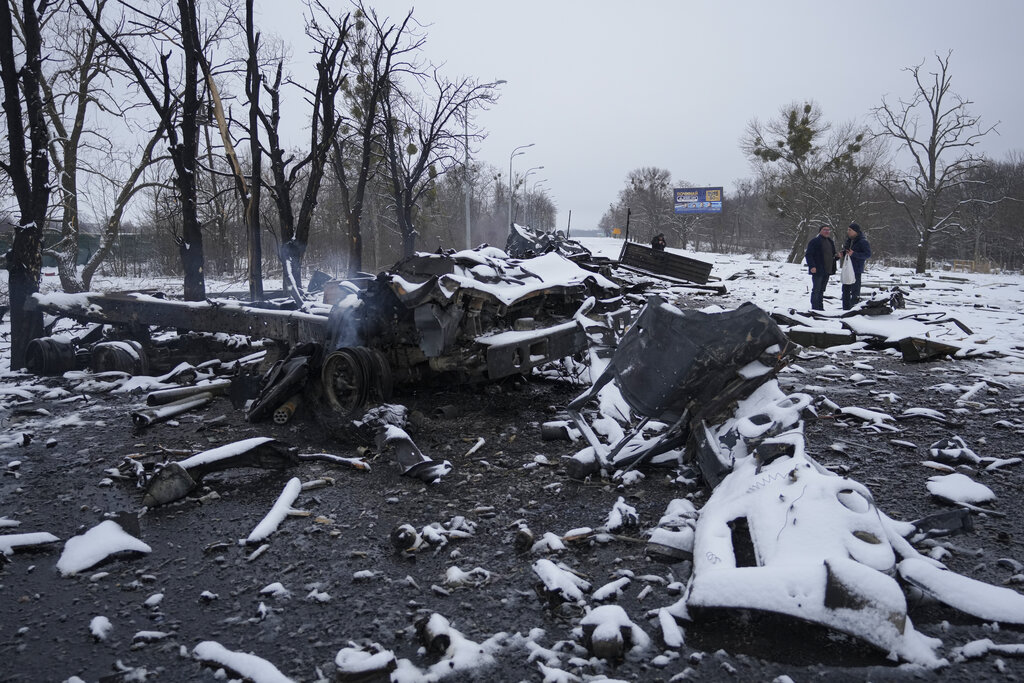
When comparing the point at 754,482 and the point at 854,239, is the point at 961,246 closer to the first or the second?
the point at 854,239

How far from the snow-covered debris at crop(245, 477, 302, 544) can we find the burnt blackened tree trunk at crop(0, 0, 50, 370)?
24.5ft

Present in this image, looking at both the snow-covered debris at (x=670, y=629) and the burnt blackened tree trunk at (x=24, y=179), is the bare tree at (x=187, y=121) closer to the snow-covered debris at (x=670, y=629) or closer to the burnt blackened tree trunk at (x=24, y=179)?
the burnt blackened tree trunk at (x=24, y=179)

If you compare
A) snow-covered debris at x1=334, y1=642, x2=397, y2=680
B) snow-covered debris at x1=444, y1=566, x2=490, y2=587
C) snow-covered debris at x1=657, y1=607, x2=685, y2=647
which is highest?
snow-covered debris at x1=657, y1=607, x2=685, y2=647

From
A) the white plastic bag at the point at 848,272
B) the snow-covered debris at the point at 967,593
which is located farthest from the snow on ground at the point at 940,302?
the snow-covered debris at the point at 967,593

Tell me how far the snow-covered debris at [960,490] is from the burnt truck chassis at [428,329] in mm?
3353

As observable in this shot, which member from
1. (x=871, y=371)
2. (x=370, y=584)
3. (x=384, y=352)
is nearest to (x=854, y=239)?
(x=871, y=371)

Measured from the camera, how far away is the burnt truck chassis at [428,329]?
18.6 feet

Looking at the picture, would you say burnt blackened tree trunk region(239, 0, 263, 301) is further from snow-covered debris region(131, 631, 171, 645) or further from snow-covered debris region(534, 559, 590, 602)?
snow-covered debris region(534, 559, 590, 602)

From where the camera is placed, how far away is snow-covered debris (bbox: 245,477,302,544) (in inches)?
138

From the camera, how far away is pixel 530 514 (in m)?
3.84

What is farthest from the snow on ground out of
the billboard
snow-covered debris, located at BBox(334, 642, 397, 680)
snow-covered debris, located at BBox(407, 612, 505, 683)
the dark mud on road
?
the billboard

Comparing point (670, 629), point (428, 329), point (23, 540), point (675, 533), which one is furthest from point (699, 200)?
point (23, 540)

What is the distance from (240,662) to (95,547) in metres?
1.63

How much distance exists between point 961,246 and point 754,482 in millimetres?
52606
